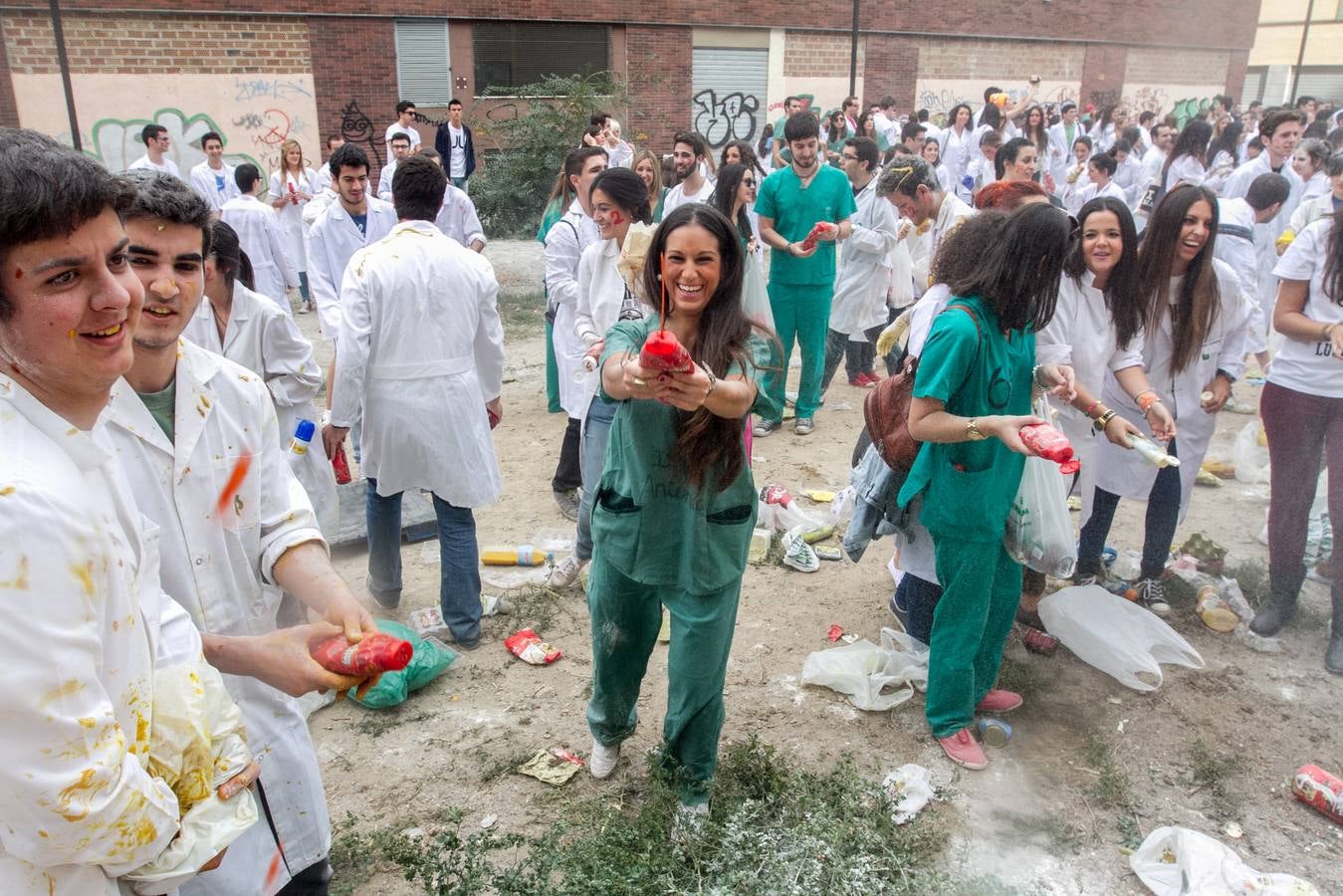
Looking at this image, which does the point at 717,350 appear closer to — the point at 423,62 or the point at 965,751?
the point at 965,751

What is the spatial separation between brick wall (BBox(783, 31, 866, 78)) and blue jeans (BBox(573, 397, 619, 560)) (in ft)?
67.7

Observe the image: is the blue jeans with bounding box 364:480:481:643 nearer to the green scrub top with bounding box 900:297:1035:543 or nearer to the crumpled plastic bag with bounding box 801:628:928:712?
the crumpled plastic bag with bounding box 801:628:928:712

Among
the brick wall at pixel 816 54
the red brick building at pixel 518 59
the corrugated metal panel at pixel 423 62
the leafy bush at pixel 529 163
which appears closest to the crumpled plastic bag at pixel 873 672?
the leafy bush at pixel 529 163

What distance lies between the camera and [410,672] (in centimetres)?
385

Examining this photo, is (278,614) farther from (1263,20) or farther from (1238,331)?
(1263,20)

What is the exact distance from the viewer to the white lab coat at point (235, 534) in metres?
1.87

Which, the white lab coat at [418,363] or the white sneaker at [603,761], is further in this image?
the white lab coat at [418,363]

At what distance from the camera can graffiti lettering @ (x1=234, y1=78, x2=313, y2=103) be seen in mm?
18156

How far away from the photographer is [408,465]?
416 centimetres

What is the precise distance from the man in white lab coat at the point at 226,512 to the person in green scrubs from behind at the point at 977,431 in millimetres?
1936

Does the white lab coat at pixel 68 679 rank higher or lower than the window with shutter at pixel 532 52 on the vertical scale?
lower

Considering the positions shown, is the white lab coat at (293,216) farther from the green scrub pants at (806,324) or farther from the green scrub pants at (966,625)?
the green scrub pants at (966,625)

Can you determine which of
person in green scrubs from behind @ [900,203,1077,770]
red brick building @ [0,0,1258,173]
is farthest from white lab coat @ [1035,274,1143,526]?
red brick building @ [0,0,1258,173]

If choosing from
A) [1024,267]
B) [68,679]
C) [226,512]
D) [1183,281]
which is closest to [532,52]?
[1183,281]
